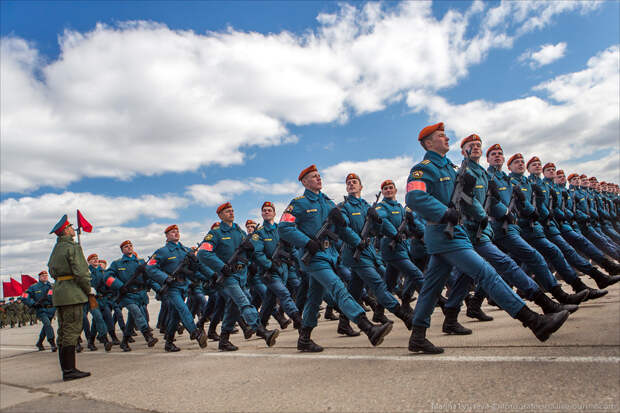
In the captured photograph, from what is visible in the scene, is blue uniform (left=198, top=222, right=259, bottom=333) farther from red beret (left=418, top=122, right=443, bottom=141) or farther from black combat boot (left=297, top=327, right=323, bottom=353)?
red beret (left=418, top=122, right=443, bottom=141)

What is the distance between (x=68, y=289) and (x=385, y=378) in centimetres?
463

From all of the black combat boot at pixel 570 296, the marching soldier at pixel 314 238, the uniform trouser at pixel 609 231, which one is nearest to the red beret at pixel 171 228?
the marching soldier at pixel 314 238

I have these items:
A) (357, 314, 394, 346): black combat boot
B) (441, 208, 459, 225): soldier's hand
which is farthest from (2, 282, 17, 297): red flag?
(441, 208, 459, 225): soldier's hand

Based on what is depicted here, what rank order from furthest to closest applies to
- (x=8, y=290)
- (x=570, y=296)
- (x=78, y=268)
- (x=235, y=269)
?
(x=8, y=290), (x=235, y=269), (x=78, y=268), (x=570, y=296)

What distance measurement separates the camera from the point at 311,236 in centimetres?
534

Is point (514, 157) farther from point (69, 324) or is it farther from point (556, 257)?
point (69, 324)

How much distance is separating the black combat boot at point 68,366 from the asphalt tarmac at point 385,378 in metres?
0.14

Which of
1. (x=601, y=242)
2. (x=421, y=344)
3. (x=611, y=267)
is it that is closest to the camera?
(x=421, y=344)

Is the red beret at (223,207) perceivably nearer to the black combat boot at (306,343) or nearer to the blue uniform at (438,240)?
the black combat boot at (306,343)

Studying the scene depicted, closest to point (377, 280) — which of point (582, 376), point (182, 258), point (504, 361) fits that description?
Answer: point (504, 361)

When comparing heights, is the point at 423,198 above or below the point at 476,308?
above

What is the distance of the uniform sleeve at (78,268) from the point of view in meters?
5.94

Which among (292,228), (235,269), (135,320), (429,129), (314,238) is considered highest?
(429,129)

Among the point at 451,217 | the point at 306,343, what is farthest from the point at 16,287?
the point at 451,217
